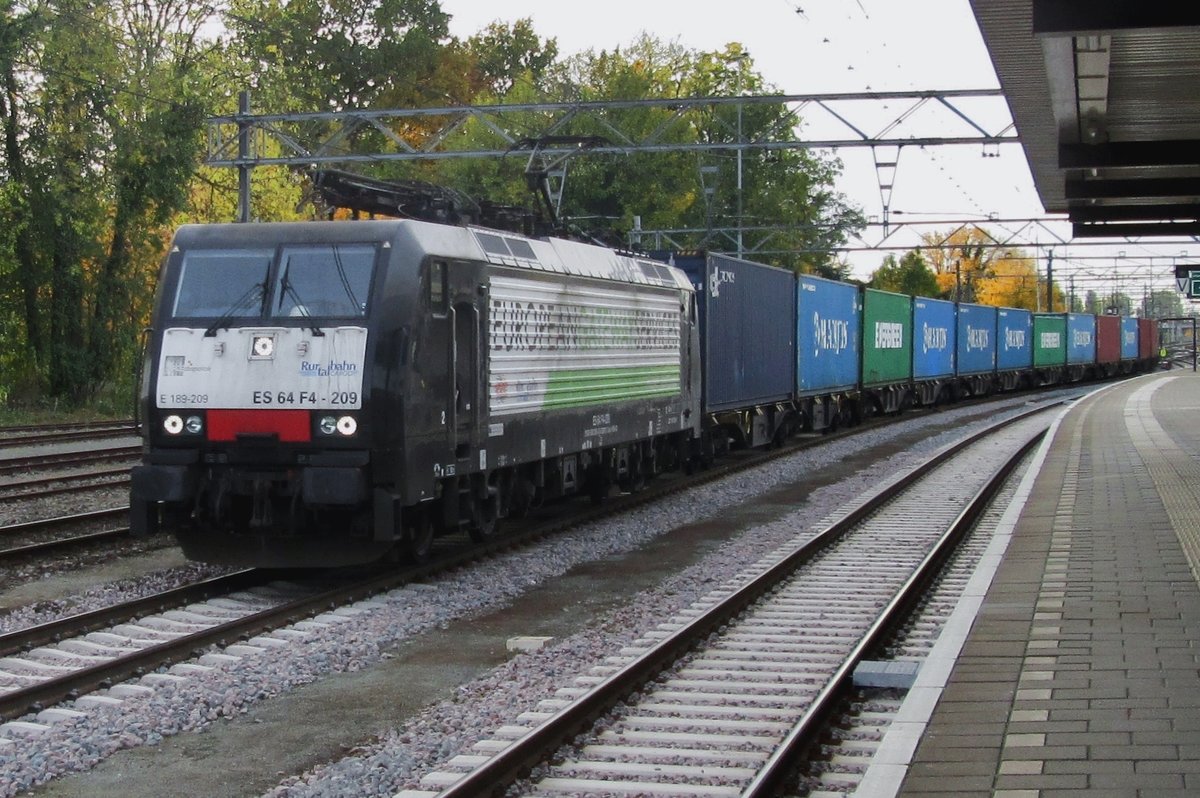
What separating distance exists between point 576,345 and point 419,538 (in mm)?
3231

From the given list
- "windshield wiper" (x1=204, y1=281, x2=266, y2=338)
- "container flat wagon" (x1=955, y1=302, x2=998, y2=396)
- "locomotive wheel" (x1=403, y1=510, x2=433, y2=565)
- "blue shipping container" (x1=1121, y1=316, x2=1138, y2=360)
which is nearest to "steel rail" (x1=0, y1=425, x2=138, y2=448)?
"locomotive wheel" (x1=403, y1=510, x2=433, y2=565)

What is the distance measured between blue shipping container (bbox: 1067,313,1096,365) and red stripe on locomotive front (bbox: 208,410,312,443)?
54.2m

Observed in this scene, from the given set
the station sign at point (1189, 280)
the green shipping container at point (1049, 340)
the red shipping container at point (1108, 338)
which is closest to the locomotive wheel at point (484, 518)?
the station sign at point (1189, 280)

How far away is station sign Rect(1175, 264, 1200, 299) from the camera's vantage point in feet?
101

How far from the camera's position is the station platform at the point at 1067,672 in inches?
231

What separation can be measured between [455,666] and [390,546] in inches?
98.5

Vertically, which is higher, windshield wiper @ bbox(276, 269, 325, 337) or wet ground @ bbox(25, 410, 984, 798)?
windshield wiper @ bbox(276, 269, 325, 337)

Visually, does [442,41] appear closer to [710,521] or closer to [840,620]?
[710,521]

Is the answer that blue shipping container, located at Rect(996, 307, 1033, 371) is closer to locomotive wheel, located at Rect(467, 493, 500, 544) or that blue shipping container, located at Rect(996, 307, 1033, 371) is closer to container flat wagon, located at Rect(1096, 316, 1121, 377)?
container flat wagon, located at Rect(1096, 316, 1121, 377)

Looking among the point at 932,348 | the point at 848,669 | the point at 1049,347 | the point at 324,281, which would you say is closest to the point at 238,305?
the point at 324,281

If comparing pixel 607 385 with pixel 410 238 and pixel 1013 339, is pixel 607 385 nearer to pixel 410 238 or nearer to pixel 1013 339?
pixel 410 238

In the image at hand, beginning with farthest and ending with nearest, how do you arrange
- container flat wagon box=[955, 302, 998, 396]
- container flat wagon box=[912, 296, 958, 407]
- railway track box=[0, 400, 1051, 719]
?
container flat wagon box=[955, 302, 998, 396], container flat wagon box=[912, 296, 958, 407], railway track box=[0, 400, 1051, 719]

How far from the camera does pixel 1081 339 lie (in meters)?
64.9

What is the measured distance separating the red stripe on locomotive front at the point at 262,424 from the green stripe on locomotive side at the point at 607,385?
348cm
